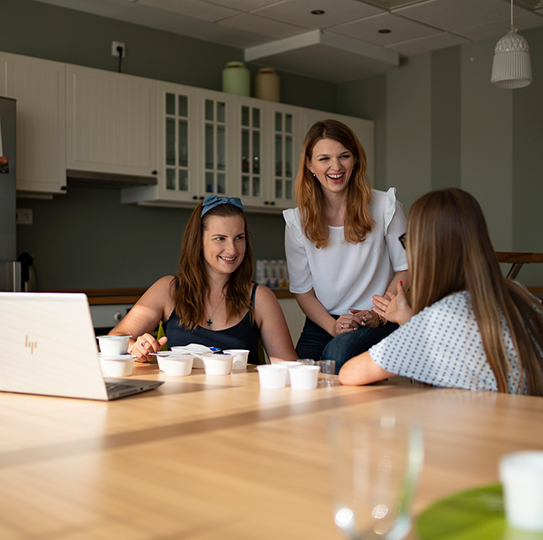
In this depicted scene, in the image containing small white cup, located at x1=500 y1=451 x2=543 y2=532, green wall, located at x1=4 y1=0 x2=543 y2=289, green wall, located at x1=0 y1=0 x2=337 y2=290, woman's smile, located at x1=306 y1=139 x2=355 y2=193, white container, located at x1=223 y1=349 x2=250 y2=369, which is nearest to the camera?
small white cup, located at x1=500 y1=451 x2=543 y2=532

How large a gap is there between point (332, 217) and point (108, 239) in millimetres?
2384

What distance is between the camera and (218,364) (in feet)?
5.29

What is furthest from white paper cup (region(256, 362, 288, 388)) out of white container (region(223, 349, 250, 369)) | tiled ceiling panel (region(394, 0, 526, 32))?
tiled ceiling panel (region(394, 0, 526, 32))

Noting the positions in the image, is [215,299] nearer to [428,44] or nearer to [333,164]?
[333,164]

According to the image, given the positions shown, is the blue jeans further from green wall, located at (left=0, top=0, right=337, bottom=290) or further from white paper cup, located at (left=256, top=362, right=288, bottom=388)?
green wall, located at (left=0, top=0, right=337, bottom=290)

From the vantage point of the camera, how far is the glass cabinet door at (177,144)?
443cm

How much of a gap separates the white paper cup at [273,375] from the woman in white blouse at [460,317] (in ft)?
0.55

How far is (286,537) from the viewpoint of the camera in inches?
24.7

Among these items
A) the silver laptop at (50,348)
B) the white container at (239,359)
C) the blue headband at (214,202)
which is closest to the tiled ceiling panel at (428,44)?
the blue headband at (214,202)

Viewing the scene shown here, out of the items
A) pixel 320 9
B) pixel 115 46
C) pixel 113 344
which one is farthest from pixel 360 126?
pixel 113 344

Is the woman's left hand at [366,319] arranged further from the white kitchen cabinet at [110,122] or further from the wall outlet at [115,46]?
the wall outlet at [115,46]

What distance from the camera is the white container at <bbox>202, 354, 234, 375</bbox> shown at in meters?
1.61

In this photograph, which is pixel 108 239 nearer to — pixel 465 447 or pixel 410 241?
pixel 410 241

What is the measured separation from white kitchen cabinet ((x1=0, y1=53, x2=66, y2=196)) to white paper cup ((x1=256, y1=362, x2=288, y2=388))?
2.79 meters
